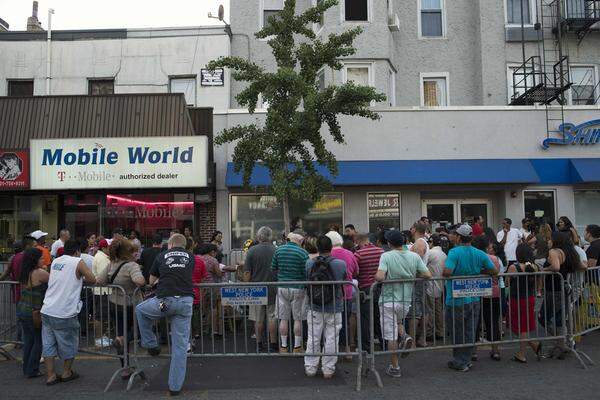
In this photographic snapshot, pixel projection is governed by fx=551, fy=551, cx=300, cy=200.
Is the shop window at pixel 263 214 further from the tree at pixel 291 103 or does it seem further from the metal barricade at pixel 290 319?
the metal barricade at pixel 290 319

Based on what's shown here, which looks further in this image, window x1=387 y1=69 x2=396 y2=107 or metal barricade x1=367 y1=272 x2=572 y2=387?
window x1=387 y1=69 x2=396 y2=107

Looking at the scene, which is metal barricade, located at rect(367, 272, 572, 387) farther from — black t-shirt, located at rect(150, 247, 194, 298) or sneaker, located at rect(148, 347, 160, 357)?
sneaker, located at rect(148, 347, 160, 357)

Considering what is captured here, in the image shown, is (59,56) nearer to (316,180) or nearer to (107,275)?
(316,180)

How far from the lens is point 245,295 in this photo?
720 cm

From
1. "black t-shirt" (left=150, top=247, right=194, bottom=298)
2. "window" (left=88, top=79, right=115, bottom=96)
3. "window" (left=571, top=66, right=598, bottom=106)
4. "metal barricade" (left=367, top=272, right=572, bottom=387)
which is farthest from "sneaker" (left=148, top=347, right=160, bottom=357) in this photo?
"window" (left=571, top=66, right=598, bottom=106)

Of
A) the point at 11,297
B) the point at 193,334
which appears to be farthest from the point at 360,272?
the point at 11,297

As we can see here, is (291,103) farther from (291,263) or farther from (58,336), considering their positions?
(58,336)

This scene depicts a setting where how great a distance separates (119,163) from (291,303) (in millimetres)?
8244

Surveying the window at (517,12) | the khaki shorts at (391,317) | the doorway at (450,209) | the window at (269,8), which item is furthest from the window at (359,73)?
the khaki shorts at (391,317)

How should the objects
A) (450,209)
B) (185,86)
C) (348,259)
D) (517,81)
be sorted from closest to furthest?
1. (348,259)
2. (450,209)
3. (185,86)
4. (517,81)

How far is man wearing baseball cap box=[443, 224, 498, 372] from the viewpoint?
7.32 m

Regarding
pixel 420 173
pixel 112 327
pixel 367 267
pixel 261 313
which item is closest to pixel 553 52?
pixel 420 173

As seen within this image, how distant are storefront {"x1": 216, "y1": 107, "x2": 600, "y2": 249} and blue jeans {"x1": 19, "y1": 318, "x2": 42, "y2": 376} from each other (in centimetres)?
829

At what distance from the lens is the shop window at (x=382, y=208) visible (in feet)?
51.4
